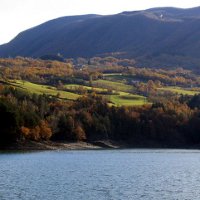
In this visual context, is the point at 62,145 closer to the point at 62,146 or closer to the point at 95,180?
the point at 62,146

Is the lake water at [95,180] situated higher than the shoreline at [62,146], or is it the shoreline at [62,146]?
the shoreline at [62,146]

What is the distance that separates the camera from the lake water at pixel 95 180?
70.9 metres

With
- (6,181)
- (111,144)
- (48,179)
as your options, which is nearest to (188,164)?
(48,179)

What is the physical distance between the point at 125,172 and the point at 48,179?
62.9ft

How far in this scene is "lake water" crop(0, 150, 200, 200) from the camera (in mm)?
70938

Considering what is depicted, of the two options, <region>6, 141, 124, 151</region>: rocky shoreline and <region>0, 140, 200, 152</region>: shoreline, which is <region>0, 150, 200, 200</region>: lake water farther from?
<region>6, 141, 124, 151</region>: rocky shoreline

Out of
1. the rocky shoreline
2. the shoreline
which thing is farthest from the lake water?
the rocky shoreline

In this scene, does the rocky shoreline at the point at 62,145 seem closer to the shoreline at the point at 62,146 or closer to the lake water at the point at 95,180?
the shoreline at the point at 62,146

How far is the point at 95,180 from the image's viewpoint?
8656cm

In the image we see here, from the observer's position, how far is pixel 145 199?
68.2 m

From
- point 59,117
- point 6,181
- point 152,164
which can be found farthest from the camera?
point 59,117

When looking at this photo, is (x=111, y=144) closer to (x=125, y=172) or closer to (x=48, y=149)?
(x=48, y=149)

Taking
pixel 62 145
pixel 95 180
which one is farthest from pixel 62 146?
pixel 95 180

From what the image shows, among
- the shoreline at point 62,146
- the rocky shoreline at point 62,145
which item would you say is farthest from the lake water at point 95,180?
the rocky shoreline at point 62,145
